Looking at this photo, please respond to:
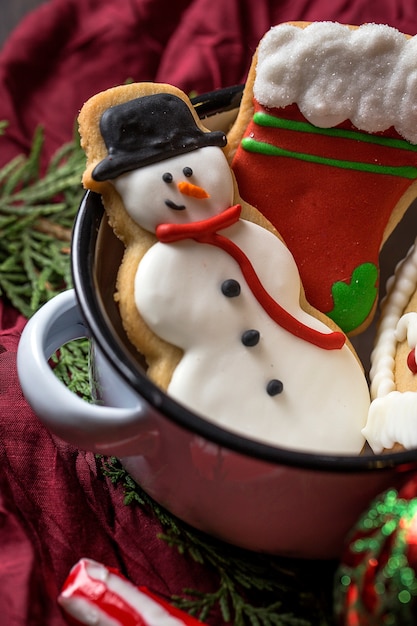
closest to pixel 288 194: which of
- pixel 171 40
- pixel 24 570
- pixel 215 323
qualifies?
pixel 215 323

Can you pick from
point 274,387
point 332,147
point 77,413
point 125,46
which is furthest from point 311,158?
point 125,46

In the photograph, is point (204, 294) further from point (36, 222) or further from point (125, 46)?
point (125, 46)

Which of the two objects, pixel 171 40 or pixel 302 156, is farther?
pixel 171 40

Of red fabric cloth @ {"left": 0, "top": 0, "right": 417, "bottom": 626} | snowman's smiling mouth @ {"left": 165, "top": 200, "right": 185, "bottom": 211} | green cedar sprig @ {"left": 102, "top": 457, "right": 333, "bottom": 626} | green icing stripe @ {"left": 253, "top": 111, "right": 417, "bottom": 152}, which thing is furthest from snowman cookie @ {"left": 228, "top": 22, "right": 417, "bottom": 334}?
red fabric cloth @ {"left": 0, "top": 0, "right": 417, "bottom": 626}

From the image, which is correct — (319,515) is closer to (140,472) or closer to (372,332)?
(140,472)

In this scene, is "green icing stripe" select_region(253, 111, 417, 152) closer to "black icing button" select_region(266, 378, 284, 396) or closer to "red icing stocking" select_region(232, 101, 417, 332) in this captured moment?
"red icing stocking" select_region(232, 101, 417, 332)

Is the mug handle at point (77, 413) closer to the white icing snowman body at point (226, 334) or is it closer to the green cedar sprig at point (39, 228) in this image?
the white icing snowman body at point (226, 334)
